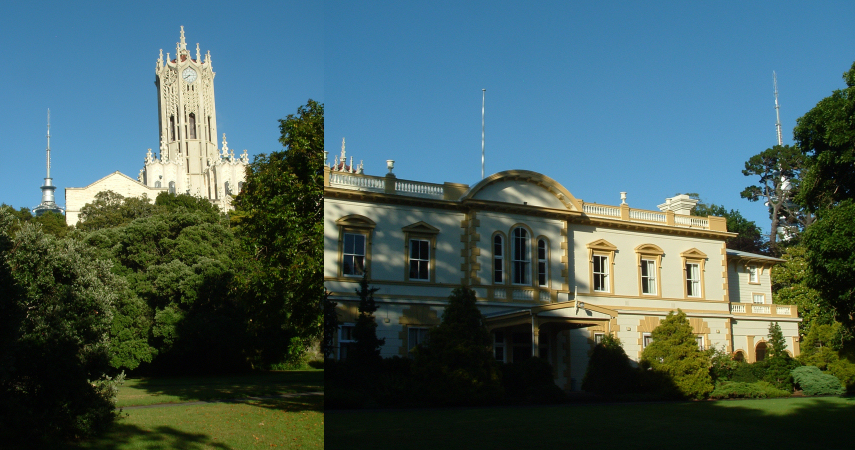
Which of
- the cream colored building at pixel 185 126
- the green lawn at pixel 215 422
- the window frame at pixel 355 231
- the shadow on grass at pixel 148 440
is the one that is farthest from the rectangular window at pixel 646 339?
the cream colored building at pixel 185 126

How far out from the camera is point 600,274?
609 cm

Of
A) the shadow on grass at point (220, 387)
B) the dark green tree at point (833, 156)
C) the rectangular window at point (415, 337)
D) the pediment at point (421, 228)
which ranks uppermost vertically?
the dark green tree at point (833, 156)

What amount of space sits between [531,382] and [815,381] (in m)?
2.72

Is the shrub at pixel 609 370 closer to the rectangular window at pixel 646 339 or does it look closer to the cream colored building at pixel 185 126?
the rectangular window at pixel 646 339

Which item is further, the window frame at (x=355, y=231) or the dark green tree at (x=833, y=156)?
the dark green tree at (x=833, y=156)

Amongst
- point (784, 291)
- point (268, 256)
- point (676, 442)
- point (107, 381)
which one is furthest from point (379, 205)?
point (268, 256)

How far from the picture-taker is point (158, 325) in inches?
874

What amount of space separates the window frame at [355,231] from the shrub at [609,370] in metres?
2.11

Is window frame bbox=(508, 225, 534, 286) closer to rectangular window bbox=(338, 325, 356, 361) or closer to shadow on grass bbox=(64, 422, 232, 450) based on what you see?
rectangular window bbox=(338, 325, 356, 361)

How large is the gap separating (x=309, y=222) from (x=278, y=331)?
11441 millimetres

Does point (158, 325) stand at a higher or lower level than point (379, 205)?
lower

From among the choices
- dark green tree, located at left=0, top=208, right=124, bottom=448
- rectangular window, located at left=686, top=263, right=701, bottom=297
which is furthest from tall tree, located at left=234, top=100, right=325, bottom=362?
rectangular window, located at left=686, top=263, right=701, bottom=297

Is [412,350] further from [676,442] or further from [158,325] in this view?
[158,325]

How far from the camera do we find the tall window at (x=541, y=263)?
586cm
